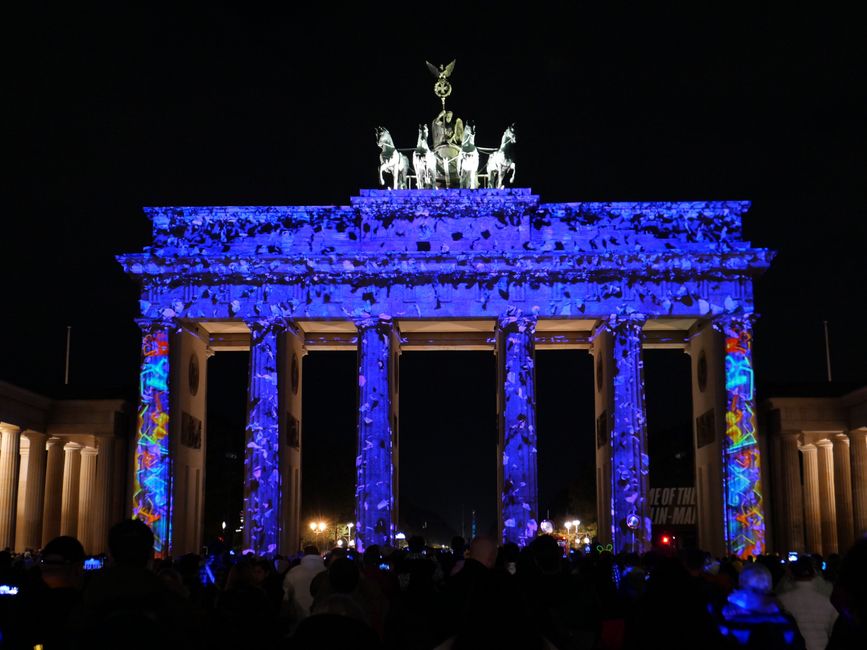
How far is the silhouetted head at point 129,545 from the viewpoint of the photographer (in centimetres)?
805

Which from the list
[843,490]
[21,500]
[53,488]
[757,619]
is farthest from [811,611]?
[53,488]

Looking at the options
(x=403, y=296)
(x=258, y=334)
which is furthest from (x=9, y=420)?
(x=403, y=296)

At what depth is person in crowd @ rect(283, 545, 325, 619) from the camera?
16000 millimetres

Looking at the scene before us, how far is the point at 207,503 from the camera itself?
91.4 m

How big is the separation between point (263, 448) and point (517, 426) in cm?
1190

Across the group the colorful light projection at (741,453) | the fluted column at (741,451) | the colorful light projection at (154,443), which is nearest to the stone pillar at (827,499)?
the fluted column at (741,451)

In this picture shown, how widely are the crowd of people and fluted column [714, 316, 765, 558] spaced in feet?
128

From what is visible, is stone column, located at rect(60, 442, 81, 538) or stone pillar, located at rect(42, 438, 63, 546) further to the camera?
stone column, located at rect(60, 442, 81, 538)

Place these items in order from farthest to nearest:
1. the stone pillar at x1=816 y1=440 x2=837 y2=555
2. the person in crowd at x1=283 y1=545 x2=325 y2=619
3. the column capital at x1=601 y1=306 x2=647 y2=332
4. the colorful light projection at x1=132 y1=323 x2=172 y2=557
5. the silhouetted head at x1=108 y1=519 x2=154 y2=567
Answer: the stone pillar at x1=816 y1=440 x2=837 y2=555, the column capital at x1=601 y1=306 x2=647 y2=332, the colorful light projection at x1=132 y1=323 x2=172 y2=557, the person in crowd at x1=283 y1=545 x2=325 y2=619, the silhouetted head at x1=108 y1=519 x2=154 y2=567

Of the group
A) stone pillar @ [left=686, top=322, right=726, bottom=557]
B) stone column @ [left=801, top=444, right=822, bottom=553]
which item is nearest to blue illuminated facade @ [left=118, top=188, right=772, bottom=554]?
stone pillar @ [left=686, top=322, right=726, bottom=557]

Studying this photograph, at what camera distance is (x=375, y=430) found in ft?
184

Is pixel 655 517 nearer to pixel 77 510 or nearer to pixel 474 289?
pixel 474 289

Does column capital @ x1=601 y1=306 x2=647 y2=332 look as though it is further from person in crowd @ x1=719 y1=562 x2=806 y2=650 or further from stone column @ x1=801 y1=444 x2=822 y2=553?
person in crowd @ x1=719 y1=562 x2=806 y2=650

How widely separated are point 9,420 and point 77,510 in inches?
413
